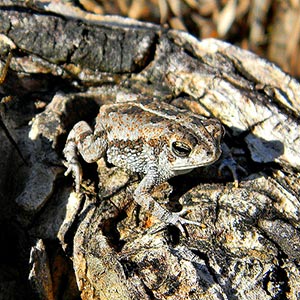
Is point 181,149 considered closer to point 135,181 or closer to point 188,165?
point 188,165

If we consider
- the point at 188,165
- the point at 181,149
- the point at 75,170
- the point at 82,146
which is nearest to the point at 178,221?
the point at 188,165

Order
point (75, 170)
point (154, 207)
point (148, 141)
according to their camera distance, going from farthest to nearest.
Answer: point (148, 141) < point (75, 170) < point (154, 207)

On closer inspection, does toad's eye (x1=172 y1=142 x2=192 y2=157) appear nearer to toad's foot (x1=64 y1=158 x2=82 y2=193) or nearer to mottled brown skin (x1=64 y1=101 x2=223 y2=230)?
mottled brown skin (x1=64 y1=101 x2=223 y2=230)

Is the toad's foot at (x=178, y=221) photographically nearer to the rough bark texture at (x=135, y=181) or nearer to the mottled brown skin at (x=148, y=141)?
the rough bark texture at (x=135, y=181)

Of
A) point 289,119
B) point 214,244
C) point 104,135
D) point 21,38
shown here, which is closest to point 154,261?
point 214,244

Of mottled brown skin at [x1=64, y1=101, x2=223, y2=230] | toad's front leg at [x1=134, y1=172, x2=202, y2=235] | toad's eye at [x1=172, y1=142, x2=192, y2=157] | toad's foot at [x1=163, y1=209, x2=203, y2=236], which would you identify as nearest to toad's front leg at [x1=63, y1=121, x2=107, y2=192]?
mottled brown skin at [x1=64, y1=101, x2=223, y2=230]

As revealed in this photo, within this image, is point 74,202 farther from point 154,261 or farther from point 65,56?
point 65,56
